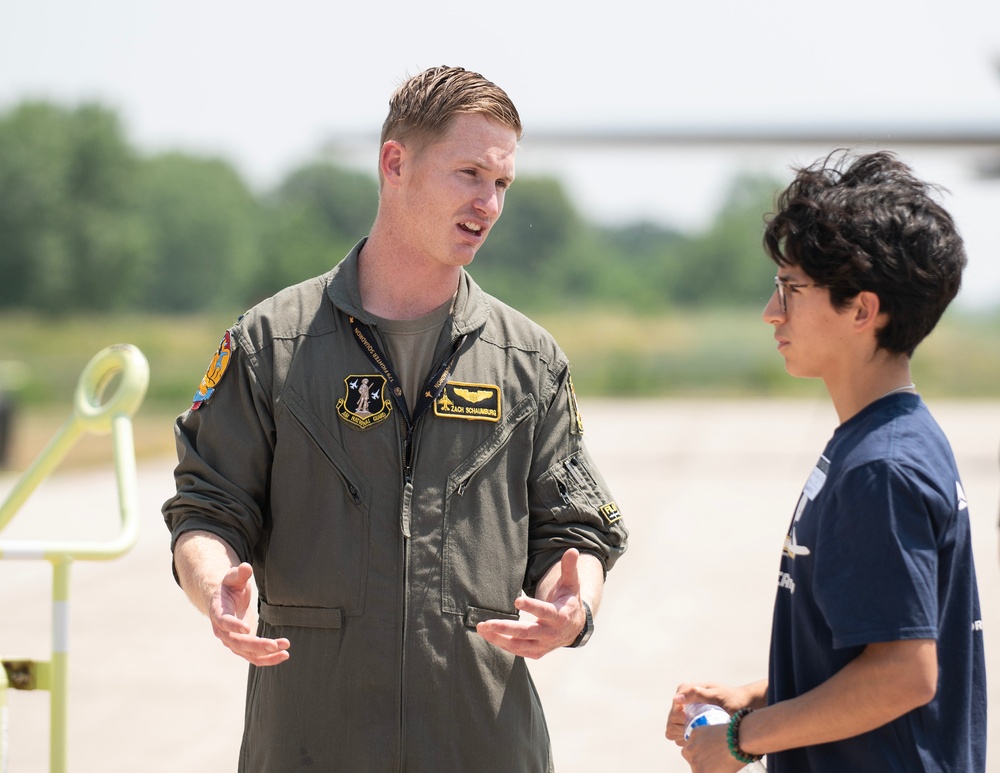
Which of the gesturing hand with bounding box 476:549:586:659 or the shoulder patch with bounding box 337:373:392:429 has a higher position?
the shoulder patch with bounding box 337:373:392:429

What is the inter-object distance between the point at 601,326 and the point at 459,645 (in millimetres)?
43515

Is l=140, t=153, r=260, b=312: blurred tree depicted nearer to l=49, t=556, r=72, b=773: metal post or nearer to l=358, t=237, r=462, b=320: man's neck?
l=358, t=237, r=462, b=320: man's neck

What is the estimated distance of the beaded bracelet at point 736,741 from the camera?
166 centimetres

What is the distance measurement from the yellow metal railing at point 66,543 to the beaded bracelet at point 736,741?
1055 mm

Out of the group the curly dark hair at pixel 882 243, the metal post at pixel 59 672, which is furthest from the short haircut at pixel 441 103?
the metal post at pixel 59 672

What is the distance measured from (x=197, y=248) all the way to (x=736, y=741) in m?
63.3

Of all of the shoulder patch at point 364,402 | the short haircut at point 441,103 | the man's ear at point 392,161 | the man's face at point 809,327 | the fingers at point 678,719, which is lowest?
the fingers at point 678,719

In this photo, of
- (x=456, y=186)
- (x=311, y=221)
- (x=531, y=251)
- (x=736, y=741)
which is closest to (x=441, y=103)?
(x=456, y=186)

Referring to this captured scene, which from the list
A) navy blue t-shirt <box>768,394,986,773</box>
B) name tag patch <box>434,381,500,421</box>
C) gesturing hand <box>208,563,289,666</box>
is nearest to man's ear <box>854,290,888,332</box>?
navy blue t-shirt <box>768,394,986,773</box>

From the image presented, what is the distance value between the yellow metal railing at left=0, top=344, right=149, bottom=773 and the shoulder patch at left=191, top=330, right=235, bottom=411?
0.32 feet

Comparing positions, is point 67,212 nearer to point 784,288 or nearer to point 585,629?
point 585,629

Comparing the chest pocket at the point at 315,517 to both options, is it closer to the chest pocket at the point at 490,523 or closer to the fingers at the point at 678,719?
the chest pocket at the point at 490,523

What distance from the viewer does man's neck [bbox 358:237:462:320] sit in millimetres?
2117

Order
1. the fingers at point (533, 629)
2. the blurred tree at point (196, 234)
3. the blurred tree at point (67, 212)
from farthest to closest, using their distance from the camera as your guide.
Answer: the blurred tree at point (196, 234) → the blurred tree at point (67, 212) → the fingers at point (533, 629)
